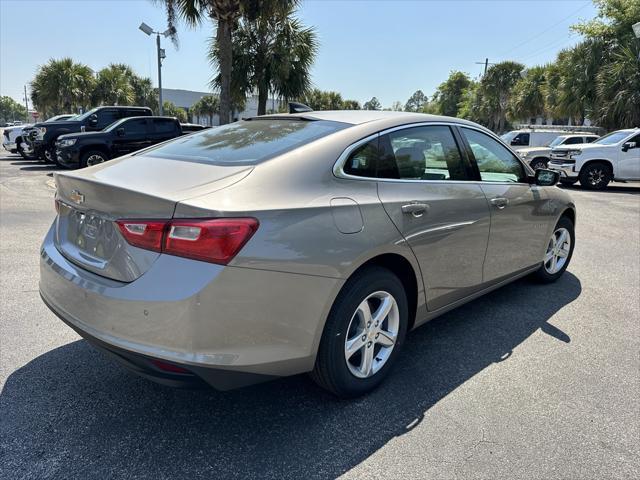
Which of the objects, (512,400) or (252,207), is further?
(512,400)

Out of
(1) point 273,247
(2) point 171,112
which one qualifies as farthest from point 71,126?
(2) point 171,112

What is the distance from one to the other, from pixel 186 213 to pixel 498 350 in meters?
2.49

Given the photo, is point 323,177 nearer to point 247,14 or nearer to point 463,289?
point 463,289

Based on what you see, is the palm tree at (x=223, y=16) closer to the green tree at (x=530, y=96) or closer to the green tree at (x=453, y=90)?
the green tree at (x=530, y=96)

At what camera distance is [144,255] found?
2.10 m

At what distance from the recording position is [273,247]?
82.7 inches

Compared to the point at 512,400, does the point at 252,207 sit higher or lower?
higher

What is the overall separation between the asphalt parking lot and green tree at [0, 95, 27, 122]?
560ft

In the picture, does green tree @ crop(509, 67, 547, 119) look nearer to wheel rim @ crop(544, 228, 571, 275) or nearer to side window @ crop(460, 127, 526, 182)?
wheel rim @ crop(544, 228, 571, 275)

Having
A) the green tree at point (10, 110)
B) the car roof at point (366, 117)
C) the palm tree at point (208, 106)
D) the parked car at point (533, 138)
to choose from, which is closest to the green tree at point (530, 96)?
the parked car at point (533, 138)

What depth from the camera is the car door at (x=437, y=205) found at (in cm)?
281

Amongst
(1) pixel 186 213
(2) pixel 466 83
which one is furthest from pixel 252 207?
(2) pixel 466 83

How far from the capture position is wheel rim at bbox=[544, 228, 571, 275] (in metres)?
4.71

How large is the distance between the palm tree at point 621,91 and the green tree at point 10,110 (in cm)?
16306
